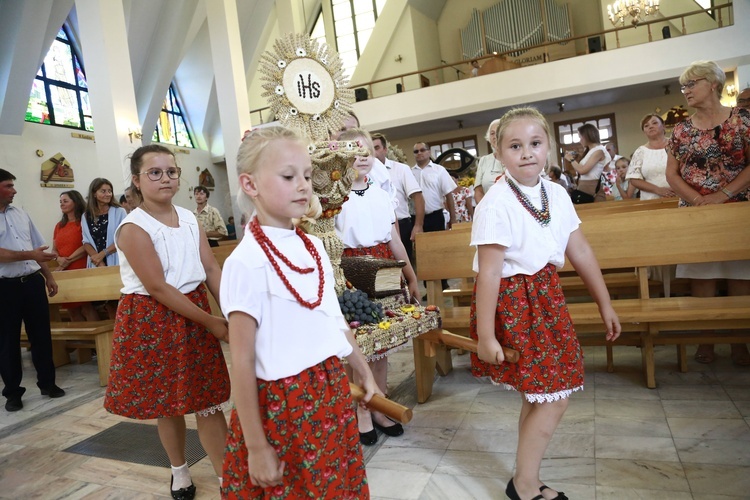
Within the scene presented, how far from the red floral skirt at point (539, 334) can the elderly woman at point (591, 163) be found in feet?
11.7

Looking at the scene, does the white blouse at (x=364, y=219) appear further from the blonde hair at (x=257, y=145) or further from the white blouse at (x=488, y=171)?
the white blouse at (x=488, y=171)

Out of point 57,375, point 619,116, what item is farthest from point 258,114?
point 57,375

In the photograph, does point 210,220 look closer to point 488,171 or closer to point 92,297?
point 92,297

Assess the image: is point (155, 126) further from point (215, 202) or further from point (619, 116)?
point (619, 116)

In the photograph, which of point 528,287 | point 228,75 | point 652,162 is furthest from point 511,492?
point 228,75

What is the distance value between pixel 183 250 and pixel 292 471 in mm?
1022

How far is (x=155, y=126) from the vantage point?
13.1 m

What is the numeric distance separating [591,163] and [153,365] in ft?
15.2

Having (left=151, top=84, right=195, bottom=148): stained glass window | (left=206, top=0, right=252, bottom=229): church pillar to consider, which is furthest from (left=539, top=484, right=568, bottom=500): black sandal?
(left=151, top=84, right=195, bottom=148): stained glass window

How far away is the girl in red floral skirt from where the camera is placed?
5.44 ft

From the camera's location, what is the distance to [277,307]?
119 cm

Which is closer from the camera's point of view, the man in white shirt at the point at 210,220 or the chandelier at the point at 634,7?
the man in white shirt at the point at 210,220

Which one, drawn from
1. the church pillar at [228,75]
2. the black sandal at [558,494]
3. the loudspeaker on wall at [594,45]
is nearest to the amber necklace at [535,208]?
the black sandal at [558,494]

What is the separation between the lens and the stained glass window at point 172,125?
46.1 ft
